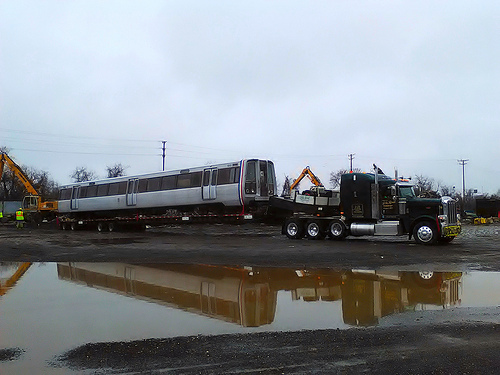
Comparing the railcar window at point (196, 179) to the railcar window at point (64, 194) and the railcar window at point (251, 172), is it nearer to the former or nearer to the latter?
the railcar window at point (251, 172)

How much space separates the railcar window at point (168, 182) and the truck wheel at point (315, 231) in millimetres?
10373

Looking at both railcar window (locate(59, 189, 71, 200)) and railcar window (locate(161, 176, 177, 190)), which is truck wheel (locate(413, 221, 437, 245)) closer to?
railcar window (locate(161, 176, 177, 190))

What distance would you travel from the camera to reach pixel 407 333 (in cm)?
586

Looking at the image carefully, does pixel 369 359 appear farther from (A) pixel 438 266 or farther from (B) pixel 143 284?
(A) pixel 438 266

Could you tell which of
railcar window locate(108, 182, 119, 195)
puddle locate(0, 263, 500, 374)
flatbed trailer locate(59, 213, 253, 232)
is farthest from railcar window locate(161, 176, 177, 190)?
puddle locate(0, 263, 500, 374)

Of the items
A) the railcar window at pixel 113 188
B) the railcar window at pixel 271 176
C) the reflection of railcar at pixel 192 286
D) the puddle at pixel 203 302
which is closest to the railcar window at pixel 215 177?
the railcar window at pixel 271 176

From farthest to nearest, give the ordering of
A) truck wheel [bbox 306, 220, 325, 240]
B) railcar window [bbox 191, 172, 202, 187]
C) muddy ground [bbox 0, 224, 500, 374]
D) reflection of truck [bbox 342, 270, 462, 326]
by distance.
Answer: railcar window [bbox 191, 172, 202, 187] < truck wheel [bbox 306, 220, 325, 240] < reflection of truck [bbox 342, 270, 462, 326] < muddy ground [bbox 0, 224, 500, 374]

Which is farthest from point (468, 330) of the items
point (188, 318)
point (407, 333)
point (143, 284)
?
point (143, 284)

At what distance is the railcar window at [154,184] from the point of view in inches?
1179

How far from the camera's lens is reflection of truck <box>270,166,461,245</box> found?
18969 mm

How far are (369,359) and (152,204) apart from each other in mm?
26717

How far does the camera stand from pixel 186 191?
91.5 feet

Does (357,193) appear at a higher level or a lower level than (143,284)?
higher

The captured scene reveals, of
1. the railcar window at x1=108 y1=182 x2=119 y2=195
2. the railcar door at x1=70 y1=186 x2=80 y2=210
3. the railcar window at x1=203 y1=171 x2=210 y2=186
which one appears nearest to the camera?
the railcar window at x1=203 y1=171 x2=210 y2=186
